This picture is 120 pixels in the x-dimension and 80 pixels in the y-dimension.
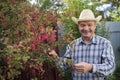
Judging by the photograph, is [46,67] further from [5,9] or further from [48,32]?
[5,9]

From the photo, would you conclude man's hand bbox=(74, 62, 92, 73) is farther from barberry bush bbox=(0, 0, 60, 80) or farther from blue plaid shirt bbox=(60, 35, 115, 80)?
barberry bush bbox=(0, 0, 60, 80)

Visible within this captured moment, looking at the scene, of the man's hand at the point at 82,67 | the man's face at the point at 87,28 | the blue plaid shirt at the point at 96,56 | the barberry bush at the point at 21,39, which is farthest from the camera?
the man's face at the point at 87,28

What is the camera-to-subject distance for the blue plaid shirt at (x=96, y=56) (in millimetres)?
3497

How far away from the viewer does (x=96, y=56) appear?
3713mm

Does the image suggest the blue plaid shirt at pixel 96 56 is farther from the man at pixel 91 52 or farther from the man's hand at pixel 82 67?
the man's hand at pixel 82 67

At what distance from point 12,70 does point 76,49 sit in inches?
71.4

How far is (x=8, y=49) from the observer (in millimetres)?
2102

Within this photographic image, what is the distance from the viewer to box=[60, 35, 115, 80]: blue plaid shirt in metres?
3.50

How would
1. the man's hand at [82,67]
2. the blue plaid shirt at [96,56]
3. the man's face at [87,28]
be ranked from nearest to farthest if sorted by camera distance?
the man's hand at [82,67] < the blue plaid shirt at [96,56] < the man's face at [87,28]

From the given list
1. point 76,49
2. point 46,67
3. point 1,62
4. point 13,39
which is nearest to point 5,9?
point 13,39

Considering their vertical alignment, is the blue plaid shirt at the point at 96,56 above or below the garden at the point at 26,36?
below

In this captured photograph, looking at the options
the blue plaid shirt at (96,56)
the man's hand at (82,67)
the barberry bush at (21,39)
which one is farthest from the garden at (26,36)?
the blue plaid shirt at (96,56)

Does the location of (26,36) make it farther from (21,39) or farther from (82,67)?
(82,67)

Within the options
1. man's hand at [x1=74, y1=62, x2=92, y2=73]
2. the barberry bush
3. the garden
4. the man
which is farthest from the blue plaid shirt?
the barberry bush
